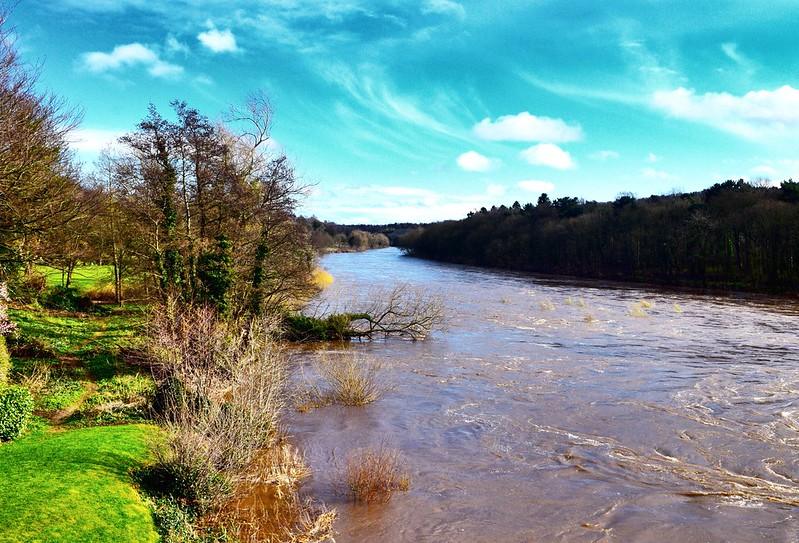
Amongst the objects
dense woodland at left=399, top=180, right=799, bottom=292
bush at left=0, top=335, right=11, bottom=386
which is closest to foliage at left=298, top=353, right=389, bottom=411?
bush at left=0, top=335, right=11, bottom=386

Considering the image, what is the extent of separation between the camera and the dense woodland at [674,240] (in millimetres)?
56688

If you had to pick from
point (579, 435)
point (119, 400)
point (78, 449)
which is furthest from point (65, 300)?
point (579, 435)

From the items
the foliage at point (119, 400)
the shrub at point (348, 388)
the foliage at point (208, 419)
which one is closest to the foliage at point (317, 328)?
the shrub at point (348, 388)

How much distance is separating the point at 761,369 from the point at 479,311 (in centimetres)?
2109

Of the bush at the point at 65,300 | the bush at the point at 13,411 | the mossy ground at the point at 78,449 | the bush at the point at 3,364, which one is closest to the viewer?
the mossy ground at the point at 78,449

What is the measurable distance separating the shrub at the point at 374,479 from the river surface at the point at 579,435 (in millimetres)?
306

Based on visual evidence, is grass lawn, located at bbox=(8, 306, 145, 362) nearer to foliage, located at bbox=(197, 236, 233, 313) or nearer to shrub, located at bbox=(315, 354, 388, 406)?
foliage, located at bbox=(197, 236, 233, 313)

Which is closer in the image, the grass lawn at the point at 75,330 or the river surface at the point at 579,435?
the river surface at the point at 579,435

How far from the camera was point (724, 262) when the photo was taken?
6384 cm

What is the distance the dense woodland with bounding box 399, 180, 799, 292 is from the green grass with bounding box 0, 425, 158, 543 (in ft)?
201

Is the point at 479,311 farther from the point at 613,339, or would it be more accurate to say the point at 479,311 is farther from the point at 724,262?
the point at 724,262

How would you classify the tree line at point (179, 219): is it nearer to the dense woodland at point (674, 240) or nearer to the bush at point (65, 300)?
the bush at point (65, 300)

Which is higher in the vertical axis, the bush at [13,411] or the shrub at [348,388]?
the bush at [13,411]

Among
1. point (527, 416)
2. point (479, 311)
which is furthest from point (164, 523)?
point (479, 311)
